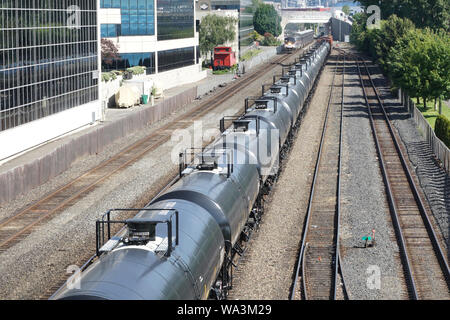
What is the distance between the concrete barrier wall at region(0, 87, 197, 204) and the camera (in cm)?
2958

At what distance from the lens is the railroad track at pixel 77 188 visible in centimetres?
2506

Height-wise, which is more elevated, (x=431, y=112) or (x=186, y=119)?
(x=431, y=112)

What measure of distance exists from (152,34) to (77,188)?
45.2 meters

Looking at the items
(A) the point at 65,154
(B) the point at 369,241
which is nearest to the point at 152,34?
(A) the point at 65,154

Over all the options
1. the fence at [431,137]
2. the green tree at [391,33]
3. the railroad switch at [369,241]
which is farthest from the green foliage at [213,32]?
the railroad switch at [369,241]

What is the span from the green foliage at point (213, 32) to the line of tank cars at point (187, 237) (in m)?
79.6

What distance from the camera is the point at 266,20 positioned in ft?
580

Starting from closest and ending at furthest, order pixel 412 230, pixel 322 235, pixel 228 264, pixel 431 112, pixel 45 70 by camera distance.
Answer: pixel 228 264
pixel 322 235
pixel 412 230
pixel 45 70
pixel 431 112

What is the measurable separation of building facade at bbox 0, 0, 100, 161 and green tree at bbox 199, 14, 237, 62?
50.5 metres

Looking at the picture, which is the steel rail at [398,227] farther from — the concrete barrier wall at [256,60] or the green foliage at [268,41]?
the green foliage at [268,41]

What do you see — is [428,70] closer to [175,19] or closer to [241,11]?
[175,19]

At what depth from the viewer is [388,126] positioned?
48844 millimetres

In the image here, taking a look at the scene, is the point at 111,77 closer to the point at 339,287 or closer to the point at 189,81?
the point at 189,81

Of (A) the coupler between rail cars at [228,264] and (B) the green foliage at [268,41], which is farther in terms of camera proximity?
(B) the green foliage at [268,41]
